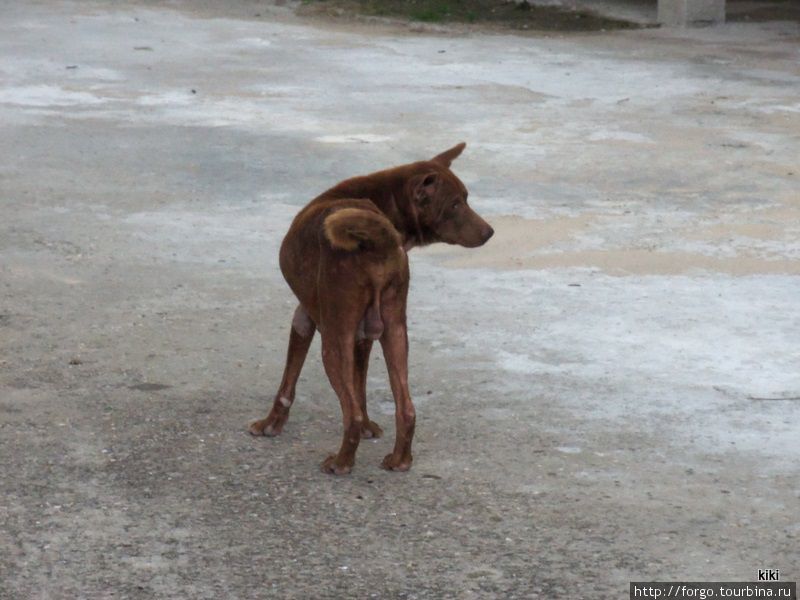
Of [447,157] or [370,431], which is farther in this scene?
[447,157]

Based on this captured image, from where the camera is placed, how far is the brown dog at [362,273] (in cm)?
502

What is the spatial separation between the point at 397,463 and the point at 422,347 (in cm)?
150

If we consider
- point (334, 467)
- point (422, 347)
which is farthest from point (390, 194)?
point (422, 347)

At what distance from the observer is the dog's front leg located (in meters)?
5.12

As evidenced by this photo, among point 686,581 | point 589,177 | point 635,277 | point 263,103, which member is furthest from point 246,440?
point 263,103

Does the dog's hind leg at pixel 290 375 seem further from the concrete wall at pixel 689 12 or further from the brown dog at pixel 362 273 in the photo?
the concrete wall at pixel 689 12

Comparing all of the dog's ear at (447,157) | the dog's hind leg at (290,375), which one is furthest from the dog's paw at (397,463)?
the dog's ear at (447,157)

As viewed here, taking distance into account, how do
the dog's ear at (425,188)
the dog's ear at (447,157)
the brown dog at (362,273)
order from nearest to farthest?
the brown dog at (362,273) → the dog's ear at (425,188) → the dog's ear at (447,157)

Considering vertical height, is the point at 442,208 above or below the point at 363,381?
above

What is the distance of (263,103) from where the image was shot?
12594 mm

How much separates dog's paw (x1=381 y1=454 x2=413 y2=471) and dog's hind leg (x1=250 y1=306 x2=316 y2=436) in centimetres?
51

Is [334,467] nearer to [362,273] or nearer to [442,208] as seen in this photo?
[362,273]

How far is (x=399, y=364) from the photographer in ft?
16.9

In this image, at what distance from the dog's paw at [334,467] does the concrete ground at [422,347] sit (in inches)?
1.6
